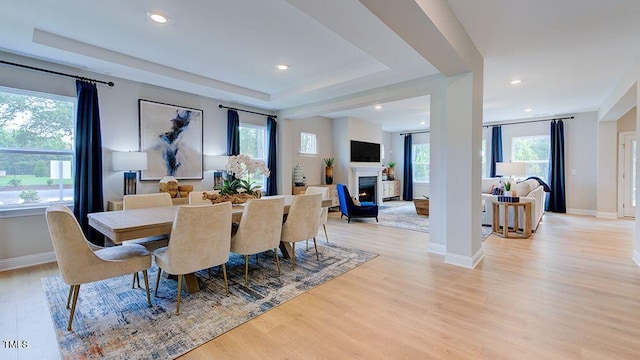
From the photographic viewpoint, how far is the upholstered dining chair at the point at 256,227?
2832 millimetres

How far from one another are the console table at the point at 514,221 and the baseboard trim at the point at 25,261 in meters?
6.89

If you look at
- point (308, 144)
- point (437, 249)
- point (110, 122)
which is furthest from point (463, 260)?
point (110, 122)

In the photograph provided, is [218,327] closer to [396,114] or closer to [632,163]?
[396,114]

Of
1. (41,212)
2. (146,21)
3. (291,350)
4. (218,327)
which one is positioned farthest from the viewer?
(41,212)

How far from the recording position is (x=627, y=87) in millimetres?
3959

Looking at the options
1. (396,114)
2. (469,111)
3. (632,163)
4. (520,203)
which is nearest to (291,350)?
(469,111)

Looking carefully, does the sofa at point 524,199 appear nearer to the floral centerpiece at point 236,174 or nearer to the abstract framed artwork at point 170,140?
the floral centerpiece at point 236,174

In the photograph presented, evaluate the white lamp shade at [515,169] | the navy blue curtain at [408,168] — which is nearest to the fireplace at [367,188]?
the navy blue curtain at [408,168]

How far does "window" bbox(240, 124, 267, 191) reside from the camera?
5883 mm

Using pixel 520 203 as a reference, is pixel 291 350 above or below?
below

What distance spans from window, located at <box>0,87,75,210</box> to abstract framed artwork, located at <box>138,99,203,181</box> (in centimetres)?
89

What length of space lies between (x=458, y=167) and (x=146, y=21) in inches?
147

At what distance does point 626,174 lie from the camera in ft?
20.8

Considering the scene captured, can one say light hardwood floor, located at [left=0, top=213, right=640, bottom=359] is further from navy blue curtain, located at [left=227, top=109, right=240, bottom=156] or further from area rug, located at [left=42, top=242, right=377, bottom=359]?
navy blue curtain, located at [left=227, top=109, right=240, bottom=156]
